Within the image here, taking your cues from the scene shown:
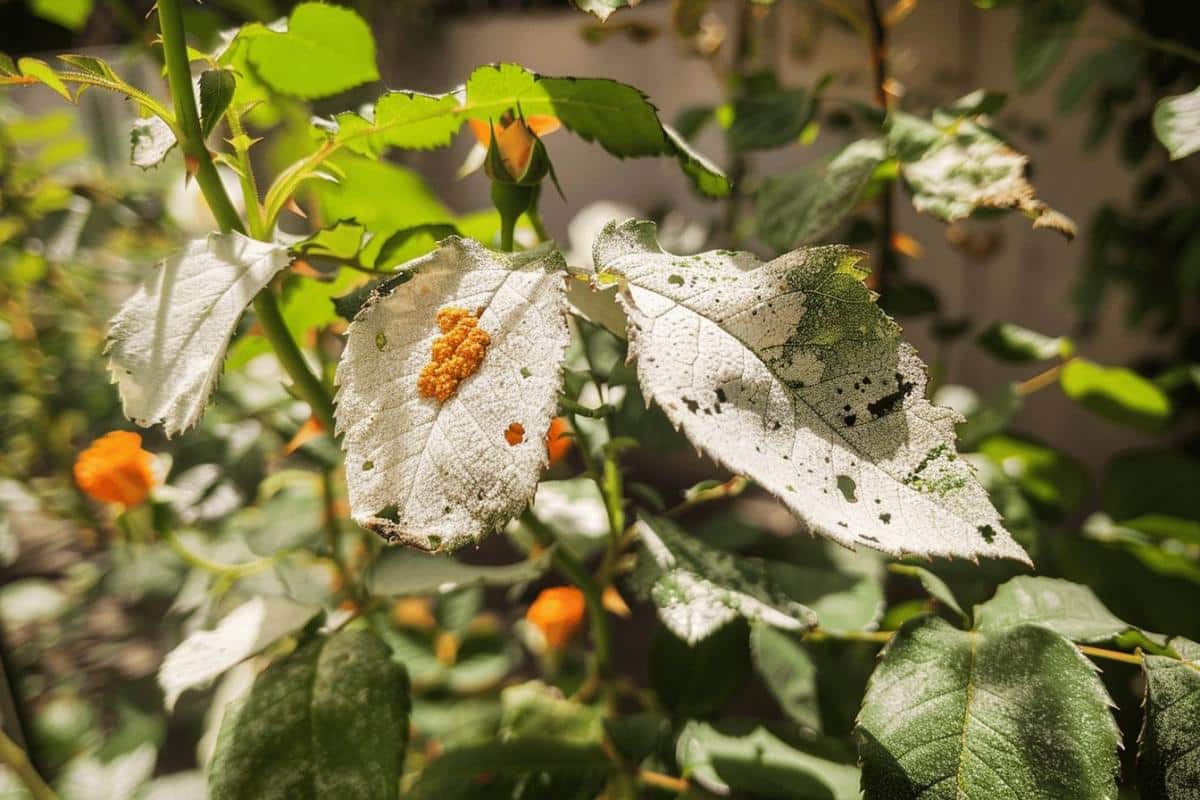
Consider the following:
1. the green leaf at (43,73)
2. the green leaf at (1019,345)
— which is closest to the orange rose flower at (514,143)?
the green leaf at (43,73)

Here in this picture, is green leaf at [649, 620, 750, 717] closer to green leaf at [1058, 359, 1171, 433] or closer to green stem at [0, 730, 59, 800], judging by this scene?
green leaf at [1058, 359, 1171, 433]

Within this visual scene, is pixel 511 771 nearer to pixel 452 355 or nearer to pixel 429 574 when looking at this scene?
pixel 429 574

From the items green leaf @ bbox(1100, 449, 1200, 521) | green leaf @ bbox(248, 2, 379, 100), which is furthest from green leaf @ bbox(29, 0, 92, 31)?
green leaf @ bbox(1100, 449, 1200, 521)

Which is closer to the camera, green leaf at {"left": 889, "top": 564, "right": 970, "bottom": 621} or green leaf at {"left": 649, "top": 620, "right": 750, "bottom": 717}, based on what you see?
green leaf at {"left": 889, "top": 564, "right": 970, "bottom": 621}

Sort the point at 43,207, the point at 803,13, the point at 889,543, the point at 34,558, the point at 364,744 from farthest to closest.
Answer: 1. the point at 803,13
2. the point at 34,558
3. the point at 43,207
4. the point at 364,744
5. the point at 889,543

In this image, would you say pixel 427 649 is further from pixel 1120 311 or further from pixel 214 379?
pixel 1120 311

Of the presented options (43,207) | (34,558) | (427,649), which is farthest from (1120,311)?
(34,558)

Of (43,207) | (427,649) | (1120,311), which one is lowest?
(1120,311)
